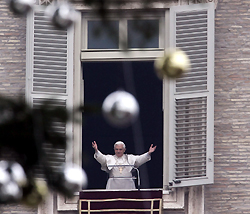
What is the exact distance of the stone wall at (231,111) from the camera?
27.8 feet

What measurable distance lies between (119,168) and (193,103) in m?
1.10

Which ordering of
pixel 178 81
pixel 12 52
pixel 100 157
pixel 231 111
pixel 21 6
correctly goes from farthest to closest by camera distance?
pixel 12 52
pixel 231 111
pixel 100 157
pixel 178 81
pixel 21 6

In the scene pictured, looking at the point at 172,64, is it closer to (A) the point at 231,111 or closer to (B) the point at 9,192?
(B) the point at 9,192

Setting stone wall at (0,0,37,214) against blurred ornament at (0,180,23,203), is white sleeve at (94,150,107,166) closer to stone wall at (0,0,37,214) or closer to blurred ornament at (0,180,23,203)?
stone wall at (0,0,37,214)

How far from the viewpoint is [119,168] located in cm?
852

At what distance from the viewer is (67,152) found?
2.06m

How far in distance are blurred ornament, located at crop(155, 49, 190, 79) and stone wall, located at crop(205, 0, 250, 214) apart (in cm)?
667

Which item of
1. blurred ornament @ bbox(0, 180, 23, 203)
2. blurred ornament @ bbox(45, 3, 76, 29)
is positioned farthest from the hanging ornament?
Result: blurred ornament @ bbox(45, 3, 76, 29)

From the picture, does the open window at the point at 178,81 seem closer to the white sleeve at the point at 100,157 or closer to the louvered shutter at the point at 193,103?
the louvered shutter at the point at 193,103

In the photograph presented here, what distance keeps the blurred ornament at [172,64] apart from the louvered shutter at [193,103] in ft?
20.9

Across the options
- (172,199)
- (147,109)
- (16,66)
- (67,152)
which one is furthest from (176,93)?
(67,152)

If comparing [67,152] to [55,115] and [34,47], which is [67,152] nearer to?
[55,115]

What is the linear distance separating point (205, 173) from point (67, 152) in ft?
20.6

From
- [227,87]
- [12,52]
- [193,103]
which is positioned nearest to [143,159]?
[193,103]
